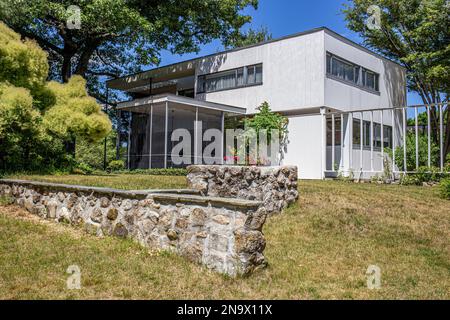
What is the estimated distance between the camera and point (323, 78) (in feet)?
48.4

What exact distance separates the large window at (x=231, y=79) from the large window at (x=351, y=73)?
294cm

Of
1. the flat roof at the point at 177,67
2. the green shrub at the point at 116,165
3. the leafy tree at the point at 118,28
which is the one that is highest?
the leafy tree at the point at 118,28

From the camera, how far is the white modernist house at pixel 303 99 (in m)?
15.2

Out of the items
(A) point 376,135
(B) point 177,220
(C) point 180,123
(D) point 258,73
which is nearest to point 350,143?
(A) point 376,135

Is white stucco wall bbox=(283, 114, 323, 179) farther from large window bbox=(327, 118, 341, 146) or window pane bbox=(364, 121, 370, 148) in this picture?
window pane bbox=(364, 121, 370, 148)

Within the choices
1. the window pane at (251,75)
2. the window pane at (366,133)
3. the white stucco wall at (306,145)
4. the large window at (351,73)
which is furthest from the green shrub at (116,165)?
the window pane at (366,133)

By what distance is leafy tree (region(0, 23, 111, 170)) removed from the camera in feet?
32.9

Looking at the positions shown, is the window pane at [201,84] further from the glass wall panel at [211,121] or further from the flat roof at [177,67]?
the glass wall panel at [211,121]

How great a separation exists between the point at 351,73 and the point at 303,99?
112 inches

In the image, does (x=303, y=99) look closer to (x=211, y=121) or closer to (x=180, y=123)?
(x=211, y=121)

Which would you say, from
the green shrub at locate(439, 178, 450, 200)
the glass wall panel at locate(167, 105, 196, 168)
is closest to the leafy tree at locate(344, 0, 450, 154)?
the glass wall panel at locate(167, 105, 196, 168)

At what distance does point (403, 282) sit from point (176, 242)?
2675 mm

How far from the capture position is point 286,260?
5.12 m

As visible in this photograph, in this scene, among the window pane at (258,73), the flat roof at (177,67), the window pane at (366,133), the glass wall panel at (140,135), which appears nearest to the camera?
the flat roof at (177,67)
